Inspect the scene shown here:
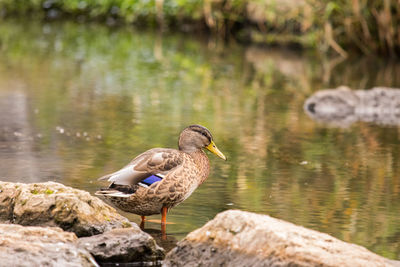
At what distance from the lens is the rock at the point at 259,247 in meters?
5.17

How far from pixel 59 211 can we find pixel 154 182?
767 mm

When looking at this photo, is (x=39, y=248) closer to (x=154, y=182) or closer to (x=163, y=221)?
(x=154, y=182)

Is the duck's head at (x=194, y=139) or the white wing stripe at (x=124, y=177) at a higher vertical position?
the duck's head at (x=194, y=139)

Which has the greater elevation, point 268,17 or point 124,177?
point 124,177

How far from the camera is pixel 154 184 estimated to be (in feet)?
21.2

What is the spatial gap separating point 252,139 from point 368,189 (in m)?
2.88

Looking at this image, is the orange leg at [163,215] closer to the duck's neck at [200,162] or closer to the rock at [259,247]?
the duck's neck at [200,162]

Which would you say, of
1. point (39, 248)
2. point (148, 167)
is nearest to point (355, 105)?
point (148, 167)

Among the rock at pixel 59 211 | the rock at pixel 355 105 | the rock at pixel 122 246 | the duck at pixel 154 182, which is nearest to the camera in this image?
the rock at pixel 122 246

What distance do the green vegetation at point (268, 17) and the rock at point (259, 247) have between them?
1501 centimetres

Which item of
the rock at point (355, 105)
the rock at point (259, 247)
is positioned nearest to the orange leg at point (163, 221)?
the rock at point (259, 247)

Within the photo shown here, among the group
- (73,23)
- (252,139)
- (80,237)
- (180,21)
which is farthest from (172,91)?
(73,23)

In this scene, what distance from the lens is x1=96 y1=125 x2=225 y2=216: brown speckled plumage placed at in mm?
6434

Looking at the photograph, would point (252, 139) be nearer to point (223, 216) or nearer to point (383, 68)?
point (223, 216)
